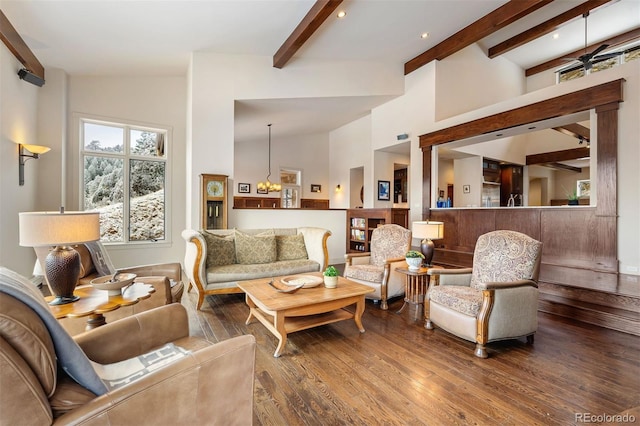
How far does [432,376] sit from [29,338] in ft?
7.36

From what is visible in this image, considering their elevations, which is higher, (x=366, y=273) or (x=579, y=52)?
(x=579, y=52)

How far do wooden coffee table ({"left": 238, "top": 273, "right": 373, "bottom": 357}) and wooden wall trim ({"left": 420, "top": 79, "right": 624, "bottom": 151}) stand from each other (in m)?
3.87

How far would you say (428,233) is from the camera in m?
3.63

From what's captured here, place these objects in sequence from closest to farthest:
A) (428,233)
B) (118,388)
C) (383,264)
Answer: (118,388)
(428,233)
(383,264)

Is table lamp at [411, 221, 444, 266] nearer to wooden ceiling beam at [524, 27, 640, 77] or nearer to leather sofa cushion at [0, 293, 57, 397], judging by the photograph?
leather sofa cushion at [0, 293, 57, 397]

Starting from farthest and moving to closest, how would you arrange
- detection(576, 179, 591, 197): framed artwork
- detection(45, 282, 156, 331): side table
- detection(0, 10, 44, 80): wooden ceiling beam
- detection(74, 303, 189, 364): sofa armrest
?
1. detection(576, 179, 591, 197): framed artwork
2. detection(0, 10, 44, 80): wooden ceiling beam
3. detection(45, 282, 156, 331): side table
4. detection(74, 303, 189, 364): sofa armrest

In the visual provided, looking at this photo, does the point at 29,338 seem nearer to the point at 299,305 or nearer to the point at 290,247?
the point at 299,305

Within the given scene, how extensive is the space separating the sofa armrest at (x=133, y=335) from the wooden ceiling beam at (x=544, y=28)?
7737 millimetres

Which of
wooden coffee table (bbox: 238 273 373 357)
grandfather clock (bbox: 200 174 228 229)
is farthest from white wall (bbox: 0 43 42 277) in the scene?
wooden coffee table (bbox: 238 273 373 357)

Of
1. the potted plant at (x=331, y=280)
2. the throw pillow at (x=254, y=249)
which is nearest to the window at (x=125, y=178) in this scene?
the throw pillow at (x=254, y=249)

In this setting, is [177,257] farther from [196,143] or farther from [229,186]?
[196,143]

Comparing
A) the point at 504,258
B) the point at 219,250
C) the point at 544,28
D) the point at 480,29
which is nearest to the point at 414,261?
the point at 504,258

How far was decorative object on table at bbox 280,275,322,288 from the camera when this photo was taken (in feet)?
9.37

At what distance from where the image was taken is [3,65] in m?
3.52
